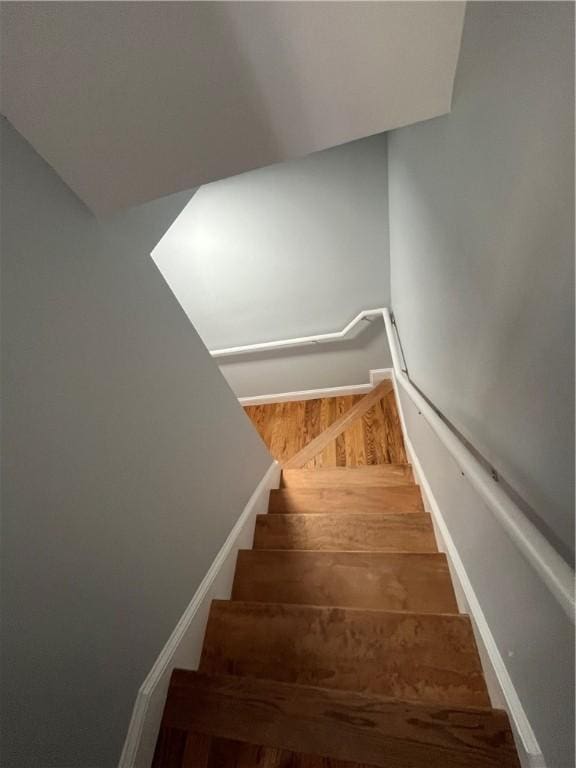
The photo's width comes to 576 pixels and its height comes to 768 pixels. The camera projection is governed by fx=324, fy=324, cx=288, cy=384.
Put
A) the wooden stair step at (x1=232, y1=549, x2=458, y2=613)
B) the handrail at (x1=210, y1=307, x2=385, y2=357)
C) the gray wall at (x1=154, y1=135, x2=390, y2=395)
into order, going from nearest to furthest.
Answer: the wooden stair step at (x1=232, y1=549, x2=458, y2=613) → the gray wall at (x1=154, y1=135, x2=390, y2=395) → the handrail at (x1=210, y1=307, x2=385, y2=357)

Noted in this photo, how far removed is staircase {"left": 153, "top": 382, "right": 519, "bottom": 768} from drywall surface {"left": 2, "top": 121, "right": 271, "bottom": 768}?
0.24 meters

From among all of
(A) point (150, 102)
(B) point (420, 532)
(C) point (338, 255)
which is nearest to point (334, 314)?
(C) point (338, 255)

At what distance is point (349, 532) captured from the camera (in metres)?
1.68

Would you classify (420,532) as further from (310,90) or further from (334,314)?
(334,314)

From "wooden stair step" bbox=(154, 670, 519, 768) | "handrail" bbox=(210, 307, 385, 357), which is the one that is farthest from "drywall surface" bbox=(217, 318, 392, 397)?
"wooden stair step" bbox=(154, 670, 519, 768)

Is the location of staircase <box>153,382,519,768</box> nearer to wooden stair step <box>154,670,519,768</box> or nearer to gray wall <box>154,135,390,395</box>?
wooden stair step <box>154,670,519,768</box>

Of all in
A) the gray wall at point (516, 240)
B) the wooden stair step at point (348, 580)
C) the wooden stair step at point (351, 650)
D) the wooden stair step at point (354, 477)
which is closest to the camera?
the gray wall at point (516, 240)

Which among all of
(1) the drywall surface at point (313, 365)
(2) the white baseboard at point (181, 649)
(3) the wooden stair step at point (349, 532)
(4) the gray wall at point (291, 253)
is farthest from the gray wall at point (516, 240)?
(1) the drywall surface at point (313, 365)

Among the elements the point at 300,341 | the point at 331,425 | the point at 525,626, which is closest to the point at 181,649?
the point at 525,626

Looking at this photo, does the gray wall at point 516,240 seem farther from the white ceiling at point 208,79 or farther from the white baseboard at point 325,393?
the white baseboard at point 325,393

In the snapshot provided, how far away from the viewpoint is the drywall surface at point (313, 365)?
10.5ft

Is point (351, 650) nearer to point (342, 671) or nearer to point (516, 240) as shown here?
point (342, 671)

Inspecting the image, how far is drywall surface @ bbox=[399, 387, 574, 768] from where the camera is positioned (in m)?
0.58

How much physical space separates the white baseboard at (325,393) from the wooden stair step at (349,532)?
6.25ft
